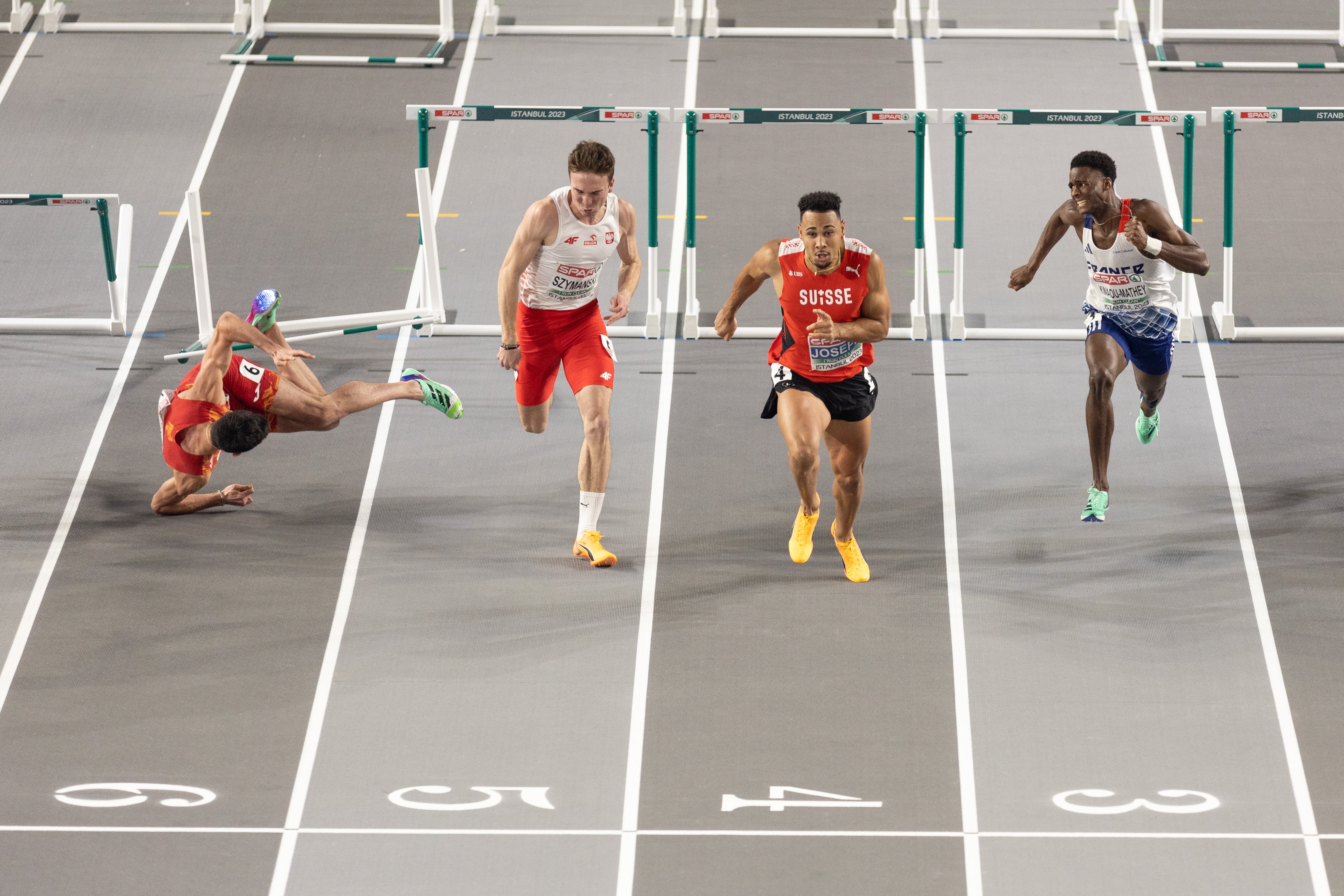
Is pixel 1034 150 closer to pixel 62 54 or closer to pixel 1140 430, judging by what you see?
pixel 1140 430

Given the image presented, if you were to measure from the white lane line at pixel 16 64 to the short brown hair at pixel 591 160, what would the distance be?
284 inches

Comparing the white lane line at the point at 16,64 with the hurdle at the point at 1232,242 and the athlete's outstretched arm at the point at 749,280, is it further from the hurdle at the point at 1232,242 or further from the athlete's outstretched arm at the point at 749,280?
the hurdle at the point at 1232,242

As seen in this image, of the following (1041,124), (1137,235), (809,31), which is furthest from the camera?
Answer: (809,31)

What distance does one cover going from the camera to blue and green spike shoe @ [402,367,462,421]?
10492 millimetres

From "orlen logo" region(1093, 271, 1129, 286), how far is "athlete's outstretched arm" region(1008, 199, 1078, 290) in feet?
0.96

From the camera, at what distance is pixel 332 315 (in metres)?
12.5

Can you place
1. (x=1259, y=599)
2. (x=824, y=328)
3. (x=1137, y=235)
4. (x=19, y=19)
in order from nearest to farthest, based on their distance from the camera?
(x=824, y=328)
(x=1137, y=235)
(x=1259, y=599)
(x=19, y=19)

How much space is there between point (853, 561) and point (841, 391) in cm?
96

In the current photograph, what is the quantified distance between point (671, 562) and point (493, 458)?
4.91 feet

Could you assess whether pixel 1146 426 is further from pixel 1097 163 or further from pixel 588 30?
pixel 588 30

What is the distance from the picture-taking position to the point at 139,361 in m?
12.0

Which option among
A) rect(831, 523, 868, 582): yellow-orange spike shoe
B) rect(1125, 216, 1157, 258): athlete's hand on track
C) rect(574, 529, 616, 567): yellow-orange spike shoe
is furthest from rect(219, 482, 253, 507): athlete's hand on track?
rect(1125, 216, 1157, 258): athlete's hand on track

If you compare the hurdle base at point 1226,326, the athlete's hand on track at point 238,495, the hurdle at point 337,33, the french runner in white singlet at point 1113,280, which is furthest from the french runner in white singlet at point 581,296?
the hurdle at point 337,33

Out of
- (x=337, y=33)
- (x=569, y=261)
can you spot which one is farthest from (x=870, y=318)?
(x=337, y=33)
